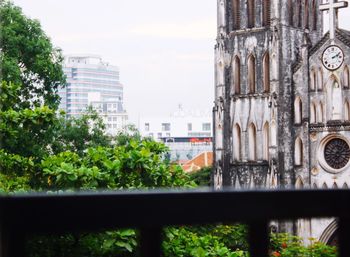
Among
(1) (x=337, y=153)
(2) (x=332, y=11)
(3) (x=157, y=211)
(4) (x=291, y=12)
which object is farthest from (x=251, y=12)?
(3) (x=157, y=211)

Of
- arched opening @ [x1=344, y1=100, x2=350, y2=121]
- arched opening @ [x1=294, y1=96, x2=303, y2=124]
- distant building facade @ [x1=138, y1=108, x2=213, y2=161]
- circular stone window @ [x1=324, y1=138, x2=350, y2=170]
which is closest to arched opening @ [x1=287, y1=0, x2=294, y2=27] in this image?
arched opening @ [x1=294, y1=96, x2=303, y2=124]

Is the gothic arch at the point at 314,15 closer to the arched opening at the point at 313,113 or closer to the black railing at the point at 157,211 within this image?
the arched opening at the point at 313,113

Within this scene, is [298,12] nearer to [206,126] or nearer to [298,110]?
[298,110]

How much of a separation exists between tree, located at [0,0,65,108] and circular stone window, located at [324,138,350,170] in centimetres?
784

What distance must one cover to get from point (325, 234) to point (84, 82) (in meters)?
63.9

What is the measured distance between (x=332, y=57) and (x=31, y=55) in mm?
8479

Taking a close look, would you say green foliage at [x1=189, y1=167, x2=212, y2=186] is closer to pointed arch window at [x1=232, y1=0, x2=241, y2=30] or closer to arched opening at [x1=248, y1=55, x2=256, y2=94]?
arched opening at [x1=248, y1=55, x2=256, y2=94]

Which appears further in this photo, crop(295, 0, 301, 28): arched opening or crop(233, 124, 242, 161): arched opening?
crop(233, 124, 242, 161): arched opening

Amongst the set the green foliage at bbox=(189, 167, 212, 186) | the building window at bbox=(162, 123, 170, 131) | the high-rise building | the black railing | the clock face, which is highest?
the high-rise building

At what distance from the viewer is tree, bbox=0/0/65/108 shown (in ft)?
72.5

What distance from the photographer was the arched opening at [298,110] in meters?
24.8

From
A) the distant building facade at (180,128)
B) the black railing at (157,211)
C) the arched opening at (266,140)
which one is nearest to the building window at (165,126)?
the distant building facade at (180,128)

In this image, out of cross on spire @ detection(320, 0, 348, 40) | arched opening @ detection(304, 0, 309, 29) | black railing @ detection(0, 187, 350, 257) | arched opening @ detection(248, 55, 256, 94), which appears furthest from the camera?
arched opening @ detection(304, 0, 309, 29)

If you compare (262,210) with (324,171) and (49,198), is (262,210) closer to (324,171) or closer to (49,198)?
(49,198)
